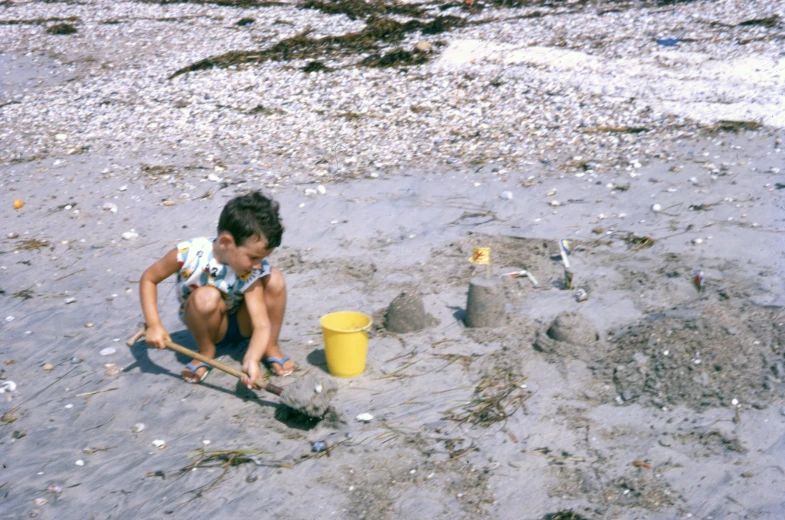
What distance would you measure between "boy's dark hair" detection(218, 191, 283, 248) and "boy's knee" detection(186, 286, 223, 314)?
0.99 feet

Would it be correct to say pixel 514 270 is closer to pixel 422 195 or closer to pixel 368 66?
pixel 422 195

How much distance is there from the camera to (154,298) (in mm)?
3510

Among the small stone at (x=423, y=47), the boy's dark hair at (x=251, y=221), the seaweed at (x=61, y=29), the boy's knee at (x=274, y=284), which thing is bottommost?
the boy's knee at (x=274, y=284)

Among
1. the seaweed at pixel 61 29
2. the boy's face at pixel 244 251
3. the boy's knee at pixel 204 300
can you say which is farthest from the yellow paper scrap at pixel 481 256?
the seaweed at pixel 61 29

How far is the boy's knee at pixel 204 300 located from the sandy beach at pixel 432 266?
1.27 feet

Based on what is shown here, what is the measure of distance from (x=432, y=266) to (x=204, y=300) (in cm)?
162

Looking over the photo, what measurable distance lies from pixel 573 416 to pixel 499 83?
520cm

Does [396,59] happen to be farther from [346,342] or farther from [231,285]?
[346,342]

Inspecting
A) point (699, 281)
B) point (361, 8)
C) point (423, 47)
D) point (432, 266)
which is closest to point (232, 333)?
point (432, 266)

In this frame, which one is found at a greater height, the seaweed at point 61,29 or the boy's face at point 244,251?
the seaweed at point 61,29

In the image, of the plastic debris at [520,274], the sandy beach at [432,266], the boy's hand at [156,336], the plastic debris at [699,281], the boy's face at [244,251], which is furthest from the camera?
the plastic debris at [520,274]

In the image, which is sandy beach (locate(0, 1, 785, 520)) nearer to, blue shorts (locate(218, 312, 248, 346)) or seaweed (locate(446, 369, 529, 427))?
seaweed (locate(446, 369, 529, 427))

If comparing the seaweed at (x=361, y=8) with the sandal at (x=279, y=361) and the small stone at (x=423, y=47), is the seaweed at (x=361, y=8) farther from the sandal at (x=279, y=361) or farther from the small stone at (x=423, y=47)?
the sandal at (x=279, y=361)

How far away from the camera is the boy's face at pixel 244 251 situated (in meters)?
3.31
